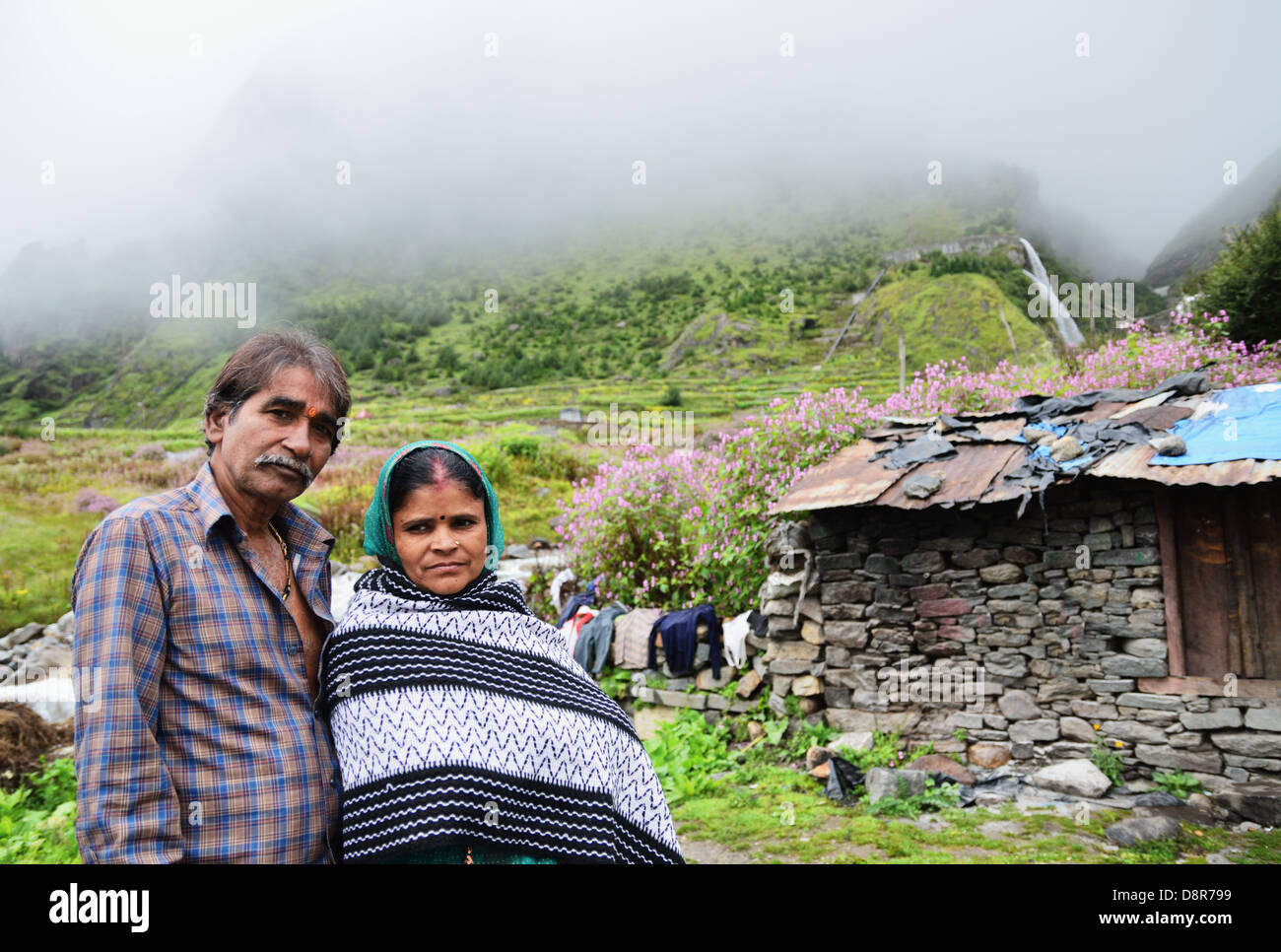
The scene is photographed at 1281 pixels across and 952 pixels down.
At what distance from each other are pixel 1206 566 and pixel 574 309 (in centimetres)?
3981

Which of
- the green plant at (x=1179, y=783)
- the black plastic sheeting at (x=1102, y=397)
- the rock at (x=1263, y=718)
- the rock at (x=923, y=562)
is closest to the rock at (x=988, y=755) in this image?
the green plant at (x=1179, y=783)

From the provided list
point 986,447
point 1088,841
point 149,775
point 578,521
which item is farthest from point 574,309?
point 149,775

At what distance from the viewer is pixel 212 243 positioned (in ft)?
179

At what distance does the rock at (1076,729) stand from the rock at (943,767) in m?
1.01

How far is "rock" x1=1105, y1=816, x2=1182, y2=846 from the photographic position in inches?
203

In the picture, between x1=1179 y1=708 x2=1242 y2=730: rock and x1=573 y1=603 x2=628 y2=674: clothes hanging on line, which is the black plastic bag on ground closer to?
x1=1179 y1=708 x2=1242 y2=730: rock

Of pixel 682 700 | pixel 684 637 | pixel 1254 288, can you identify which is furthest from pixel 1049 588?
pixel 1254 288

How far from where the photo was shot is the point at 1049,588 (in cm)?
680

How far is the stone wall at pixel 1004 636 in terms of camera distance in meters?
6.32

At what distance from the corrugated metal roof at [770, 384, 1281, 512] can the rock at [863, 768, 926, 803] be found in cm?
239

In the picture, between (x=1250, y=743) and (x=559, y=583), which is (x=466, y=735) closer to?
(x=1250, y=743)

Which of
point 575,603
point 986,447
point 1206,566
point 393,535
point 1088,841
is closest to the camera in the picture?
point 393,535
